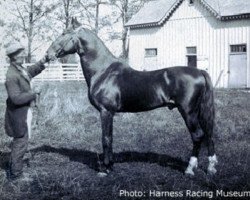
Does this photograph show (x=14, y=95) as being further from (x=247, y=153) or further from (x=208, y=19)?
(x=208, y=19)

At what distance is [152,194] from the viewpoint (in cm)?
602

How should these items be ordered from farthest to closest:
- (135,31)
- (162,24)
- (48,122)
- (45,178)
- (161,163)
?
(135,31) < (162,24) < (48,122) < (161,163) < (45,178)

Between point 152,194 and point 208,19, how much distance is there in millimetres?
22721

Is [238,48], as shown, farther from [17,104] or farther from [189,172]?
[17,104]

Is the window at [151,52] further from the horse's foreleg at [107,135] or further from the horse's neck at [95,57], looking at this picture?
the horse's foreleg at [107,135]

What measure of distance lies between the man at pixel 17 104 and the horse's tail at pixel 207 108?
2.99 m

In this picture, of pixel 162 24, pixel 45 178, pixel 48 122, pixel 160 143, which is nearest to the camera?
pixel 45 178

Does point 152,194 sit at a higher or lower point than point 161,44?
lower

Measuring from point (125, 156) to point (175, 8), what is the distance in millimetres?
21942

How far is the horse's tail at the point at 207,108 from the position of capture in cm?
706

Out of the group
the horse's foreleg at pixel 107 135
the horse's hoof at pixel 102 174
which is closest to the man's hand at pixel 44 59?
the horse's foreleg at pixel 107 135

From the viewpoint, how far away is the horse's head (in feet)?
24.6

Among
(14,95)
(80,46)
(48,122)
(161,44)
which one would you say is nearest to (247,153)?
(80,46)

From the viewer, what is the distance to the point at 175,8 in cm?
2883
